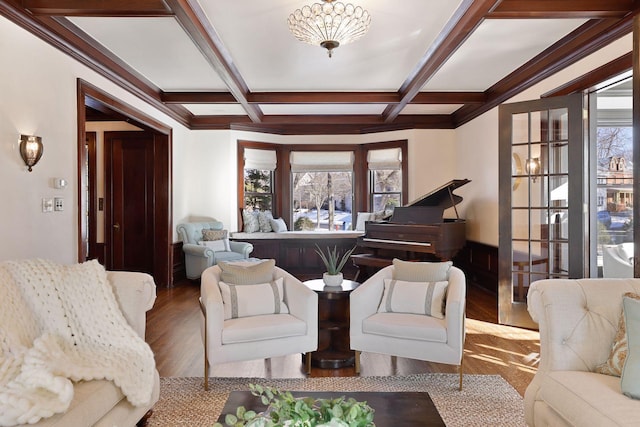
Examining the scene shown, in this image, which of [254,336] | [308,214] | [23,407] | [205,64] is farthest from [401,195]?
[23,407]

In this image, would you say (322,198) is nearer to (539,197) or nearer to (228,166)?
(228,166)

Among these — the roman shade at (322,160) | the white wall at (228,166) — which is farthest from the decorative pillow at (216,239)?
the roman shade at (322,160)

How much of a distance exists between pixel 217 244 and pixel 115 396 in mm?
4766

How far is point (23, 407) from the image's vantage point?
1.60 meters

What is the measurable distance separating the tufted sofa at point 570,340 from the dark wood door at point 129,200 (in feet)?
19.2

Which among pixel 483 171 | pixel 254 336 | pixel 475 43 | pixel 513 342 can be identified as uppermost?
pixel 475 43

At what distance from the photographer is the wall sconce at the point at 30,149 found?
3.27 m

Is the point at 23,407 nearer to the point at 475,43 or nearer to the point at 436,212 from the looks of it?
the point at 475,43

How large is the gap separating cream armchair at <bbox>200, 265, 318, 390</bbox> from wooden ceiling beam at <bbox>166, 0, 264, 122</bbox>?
2.00 m

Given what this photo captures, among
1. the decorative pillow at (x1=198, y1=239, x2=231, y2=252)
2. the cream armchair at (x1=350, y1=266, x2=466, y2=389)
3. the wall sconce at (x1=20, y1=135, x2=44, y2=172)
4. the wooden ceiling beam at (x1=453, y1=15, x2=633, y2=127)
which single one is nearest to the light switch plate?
the wall sconce at (x1=20, y1=135, x2=44, y2=172)

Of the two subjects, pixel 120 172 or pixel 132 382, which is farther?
pixel 120 172

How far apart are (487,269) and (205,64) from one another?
4668mm

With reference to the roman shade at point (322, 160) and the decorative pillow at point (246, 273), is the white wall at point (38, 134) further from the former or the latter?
the roman shade at point (322, 160)

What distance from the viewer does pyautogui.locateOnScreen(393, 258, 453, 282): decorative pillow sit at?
332 cm
